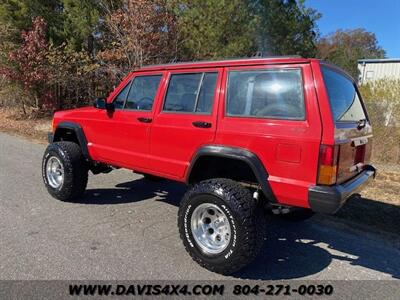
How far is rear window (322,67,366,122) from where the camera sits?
3424 mm

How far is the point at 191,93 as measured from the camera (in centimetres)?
414

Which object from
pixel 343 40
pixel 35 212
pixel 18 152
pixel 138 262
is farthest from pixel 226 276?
pixel 343 40

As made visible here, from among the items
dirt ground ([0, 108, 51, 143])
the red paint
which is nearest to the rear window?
the red paint

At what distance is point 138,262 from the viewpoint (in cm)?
370

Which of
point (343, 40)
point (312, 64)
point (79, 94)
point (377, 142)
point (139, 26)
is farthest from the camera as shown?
point (343, 40)

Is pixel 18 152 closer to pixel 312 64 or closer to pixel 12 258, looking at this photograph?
pixel 12 258

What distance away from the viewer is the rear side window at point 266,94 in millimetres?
3387

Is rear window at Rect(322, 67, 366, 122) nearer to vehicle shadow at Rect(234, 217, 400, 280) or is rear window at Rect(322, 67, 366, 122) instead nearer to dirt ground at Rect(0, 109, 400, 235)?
dirt ground at Rect(0, 109, 400, 235)

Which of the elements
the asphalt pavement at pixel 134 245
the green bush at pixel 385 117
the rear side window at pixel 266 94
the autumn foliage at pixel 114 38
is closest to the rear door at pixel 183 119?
the rear side window at pixel 266 94

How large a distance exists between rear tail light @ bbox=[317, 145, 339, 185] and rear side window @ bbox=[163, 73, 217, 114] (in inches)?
50.0

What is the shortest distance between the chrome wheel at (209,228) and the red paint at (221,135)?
532 mm

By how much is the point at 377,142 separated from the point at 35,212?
27.3 ft

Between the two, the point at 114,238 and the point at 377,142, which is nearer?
the point at 114,238

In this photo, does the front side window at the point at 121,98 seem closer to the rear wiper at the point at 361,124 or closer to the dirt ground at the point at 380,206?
the rear wiper at the point at 361,124
